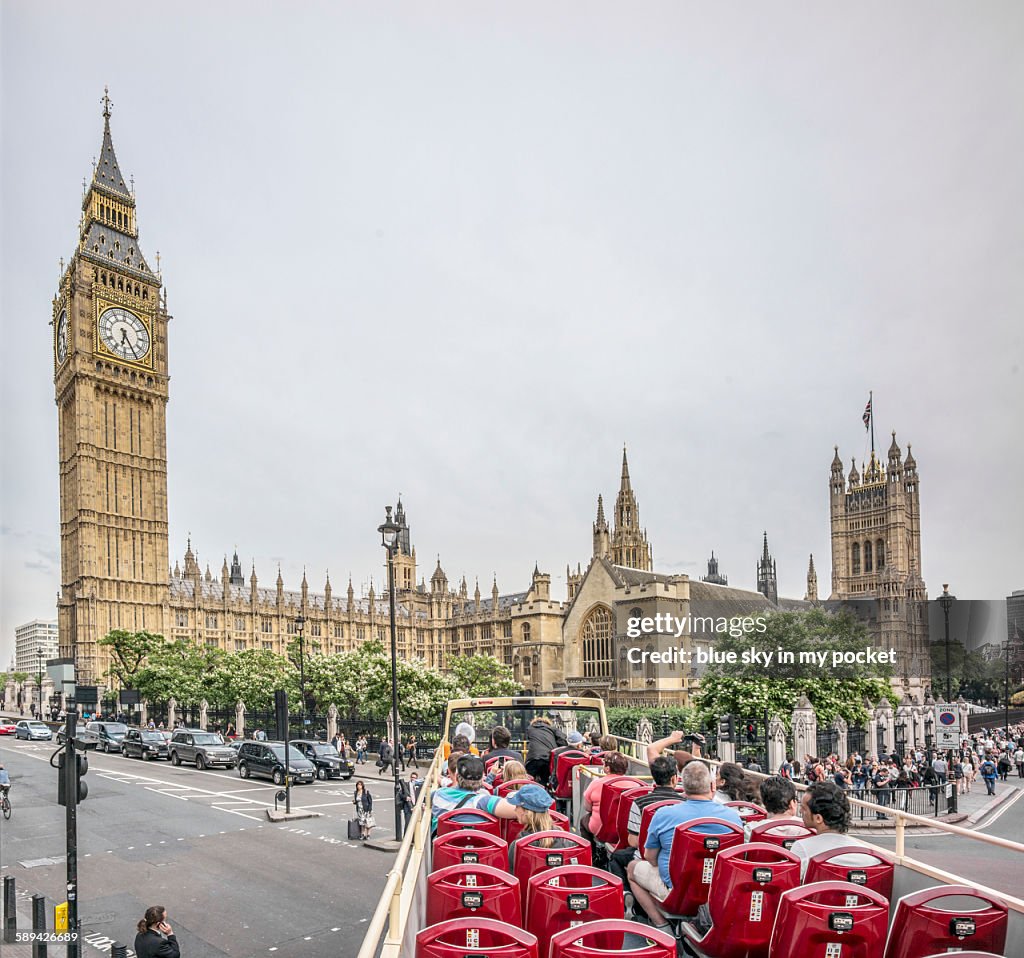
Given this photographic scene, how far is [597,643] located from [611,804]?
222 ft

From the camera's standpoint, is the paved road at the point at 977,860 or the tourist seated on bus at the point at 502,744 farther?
the tourist seated on bus at the point at 502,744

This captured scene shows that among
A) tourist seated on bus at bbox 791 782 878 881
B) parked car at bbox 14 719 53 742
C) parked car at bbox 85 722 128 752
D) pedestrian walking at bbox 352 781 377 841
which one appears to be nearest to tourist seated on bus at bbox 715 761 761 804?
tourist seated on bus at bbox 791 782 878 881

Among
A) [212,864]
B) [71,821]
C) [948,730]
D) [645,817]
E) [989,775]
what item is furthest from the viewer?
[989,775]

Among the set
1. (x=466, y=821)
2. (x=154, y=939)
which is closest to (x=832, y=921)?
(x=466, y=821)

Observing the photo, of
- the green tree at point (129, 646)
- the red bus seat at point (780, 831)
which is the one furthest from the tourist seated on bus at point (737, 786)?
the green tree at point (129, 646)

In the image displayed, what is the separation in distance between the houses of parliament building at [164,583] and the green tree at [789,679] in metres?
24.4

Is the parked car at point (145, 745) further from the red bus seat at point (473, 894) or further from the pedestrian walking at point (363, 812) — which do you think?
the red bus seat at point (473, 894)

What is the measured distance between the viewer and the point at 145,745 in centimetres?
3947

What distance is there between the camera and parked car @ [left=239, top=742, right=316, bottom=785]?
30812 millimetres

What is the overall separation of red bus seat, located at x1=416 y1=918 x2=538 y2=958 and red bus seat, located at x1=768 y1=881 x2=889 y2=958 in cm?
127

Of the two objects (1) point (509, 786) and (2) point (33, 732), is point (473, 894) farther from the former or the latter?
(2) point (33, 732)

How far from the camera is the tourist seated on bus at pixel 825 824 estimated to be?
191 inches

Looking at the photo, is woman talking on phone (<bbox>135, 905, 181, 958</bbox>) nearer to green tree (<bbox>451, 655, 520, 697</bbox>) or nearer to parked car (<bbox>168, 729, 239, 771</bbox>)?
parked car (<bbox>168, 729, 239, 771</bbox>)

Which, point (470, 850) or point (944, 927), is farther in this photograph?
point (470, 850)
